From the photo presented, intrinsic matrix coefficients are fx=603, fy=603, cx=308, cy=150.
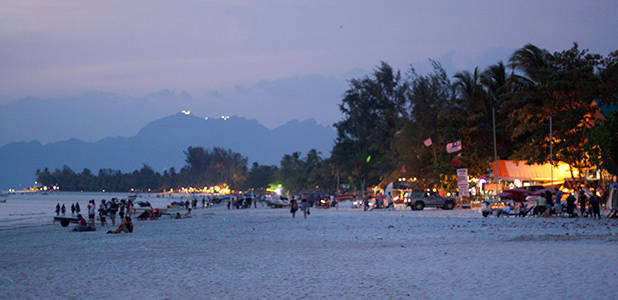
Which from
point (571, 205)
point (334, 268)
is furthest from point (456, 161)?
point (334, 268)

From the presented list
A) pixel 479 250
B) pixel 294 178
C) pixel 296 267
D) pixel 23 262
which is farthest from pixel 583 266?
pixel 294 178

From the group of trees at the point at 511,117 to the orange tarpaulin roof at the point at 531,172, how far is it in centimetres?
88

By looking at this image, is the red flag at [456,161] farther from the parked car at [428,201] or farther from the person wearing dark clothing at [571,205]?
the person wearing dark clothing at [571,205]

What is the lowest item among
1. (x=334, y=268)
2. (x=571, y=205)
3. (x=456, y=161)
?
(x=334, y=268)

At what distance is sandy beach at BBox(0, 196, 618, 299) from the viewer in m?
9.01

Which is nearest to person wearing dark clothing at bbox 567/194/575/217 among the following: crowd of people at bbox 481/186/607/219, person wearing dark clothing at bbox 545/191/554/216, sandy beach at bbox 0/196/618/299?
crowd of people at bbox 481/186/607/219

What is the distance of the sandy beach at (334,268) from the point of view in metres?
9.01

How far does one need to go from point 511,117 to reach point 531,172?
4.21 metres

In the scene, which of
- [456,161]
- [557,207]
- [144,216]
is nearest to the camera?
[557,207]

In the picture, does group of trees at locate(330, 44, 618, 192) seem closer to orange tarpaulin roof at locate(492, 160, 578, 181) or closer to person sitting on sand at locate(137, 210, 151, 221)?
orange tarpaulin roof at locate(492, 160, 578, 181)

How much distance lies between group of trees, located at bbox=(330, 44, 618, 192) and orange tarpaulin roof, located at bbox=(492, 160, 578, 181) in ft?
2.89

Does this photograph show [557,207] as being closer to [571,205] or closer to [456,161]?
[571,205]

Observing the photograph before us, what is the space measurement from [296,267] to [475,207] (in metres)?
33.3

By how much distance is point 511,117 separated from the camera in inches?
→ 1642
